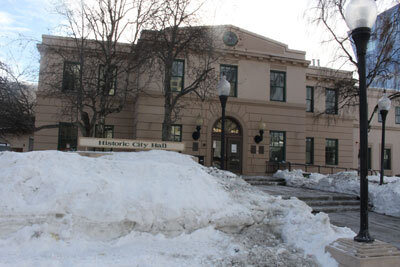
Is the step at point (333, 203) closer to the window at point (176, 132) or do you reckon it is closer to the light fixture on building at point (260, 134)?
Result: the light fixture on building at point (260, 134)

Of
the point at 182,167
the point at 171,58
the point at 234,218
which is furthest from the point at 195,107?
the point at 234,218

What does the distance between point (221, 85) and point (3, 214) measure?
698 cm

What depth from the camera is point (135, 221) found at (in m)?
5.53

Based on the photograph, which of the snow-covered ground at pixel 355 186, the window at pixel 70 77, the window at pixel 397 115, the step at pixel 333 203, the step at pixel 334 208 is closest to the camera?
the step at pixel 334 208

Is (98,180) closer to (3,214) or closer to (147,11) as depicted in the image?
(3,214)

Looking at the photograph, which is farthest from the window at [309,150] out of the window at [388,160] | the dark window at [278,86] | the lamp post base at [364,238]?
the lamp post base at [364,238]

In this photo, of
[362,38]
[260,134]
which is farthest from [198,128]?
[362,38]

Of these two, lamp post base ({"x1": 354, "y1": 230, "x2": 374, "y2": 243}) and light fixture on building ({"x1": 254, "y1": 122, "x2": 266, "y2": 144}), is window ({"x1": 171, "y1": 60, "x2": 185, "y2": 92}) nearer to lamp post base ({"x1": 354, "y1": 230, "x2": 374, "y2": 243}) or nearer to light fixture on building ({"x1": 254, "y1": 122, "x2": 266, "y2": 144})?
light fixture on building ({"x1": 254, "y1": 122, "x2": 266, "y2": 144})

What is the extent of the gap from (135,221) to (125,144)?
186 inches

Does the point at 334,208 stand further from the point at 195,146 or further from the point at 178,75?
the point at 178,75

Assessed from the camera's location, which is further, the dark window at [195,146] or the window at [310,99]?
the window at [310,99]

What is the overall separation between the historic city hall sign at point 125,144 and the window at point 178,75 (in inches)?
306

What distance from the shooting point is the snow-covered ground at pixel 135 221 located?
4824 millimetres

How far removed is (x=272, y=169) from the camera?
18438 millimetres
